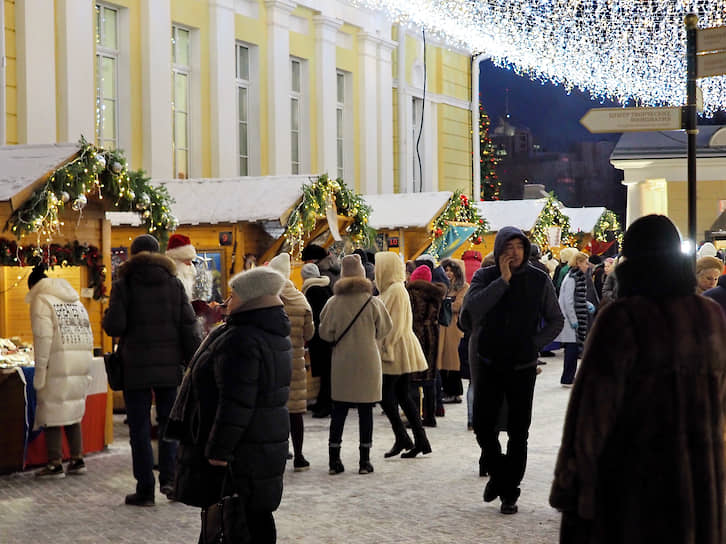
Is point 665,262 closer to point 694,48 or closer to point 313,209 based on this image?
point 694,48

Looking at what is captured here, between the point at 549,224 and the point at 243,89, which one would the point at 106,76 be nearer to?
the point at 243,89

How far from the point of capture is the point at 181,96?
1761 centimetres

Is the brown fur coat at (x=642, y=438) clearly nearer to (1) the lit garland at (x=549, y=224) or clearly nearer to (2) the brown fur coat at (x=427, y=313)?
(2) the brown fur coat at (x=427, y=313)

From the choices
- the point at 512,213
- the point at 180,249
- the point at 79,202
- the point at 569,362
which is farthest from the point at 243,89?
the point at 180,249

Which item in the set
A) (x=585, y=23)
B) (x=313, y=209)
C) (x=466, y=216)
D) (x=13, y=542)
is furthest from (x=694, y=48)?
(x=466, y=216)

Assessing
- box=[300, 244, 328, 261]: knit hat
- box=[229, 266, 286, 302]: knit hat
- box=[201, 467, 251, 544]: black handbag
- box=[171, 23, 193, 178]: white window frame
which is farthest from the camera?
box=[171, 23, 193, 178]: white window frame

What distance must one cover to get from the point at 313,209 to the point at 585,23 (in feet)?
17.3

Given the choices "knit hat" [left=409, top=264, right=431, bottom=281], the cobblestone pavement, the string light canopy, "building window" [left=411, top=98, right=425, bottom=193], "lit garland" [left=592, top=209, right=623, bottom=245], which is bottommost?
the cobblestone pavement

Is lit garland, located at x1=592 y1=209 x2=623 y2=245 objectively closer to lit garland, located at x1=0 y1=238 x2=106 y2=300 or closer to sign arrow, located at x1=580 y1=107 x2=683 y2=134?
lit garland, located at x1=0 y1=238 x2=106 y2=300

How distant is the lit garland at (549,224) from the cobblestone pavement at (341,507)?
14.0 m

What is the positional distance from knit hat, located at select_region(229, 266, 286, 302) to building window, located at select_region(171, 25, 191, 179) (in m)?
11.8

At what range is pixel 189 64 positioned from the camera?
17.7 metres

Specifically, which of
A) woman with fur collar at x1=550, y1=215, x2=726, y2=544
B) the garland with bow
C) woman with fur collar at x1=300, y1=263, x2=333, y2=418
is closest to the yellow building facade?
the garland with bow

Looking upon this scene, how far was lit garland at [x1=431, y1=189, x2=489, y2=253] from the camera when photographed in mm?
19219
